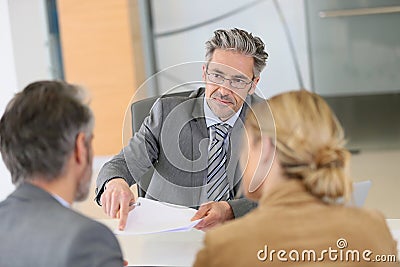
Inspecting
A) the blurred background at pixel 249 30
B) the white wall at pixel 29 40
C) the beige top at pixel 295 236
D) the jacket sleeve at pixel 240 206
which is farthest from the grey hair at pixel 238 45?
the white wall at pixel 29 40

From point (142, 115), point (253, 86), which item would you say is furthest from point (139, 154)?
point (253, 86)

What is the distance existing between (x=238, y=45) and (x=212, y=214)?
0.52 metres

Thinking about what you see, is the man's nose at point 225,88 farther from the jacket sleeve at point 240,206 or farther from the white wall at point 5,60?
the white wall at point 5,60

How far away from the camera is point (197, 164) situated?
2.11 metres

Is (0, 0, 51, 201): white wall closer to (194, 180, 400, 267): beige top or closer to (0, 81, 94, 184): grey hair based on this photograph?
(0, 81, 94, 184): grey hair

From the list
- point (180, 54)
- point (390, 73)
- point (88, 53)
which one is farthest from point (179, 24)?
point (390, 73)

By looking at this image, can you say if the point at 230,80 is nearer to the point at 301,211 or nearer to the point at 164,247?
the point at 164,247

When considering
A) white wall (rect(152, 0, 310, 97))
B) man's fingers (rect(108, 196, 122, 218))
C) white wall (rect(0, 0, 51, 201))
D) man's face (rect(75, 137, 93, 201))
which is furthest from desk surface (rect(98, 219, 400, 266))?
white wall (rect(0, 0, 51, 201))

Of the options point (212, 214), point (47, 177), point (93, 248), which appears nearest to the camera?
point (93, 248)

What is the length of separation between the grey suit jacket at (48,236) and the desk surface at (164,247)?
0.52 metres

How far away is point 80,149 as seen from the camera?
145 centimetres

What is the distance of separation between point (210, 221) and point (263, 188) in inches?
20.4

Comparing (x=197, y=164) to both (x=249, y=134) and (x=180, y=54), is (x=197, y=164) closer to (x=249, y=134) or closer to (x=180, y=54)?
(x=249, y=134)

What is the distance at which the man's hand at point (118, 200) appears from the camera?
2.00m
